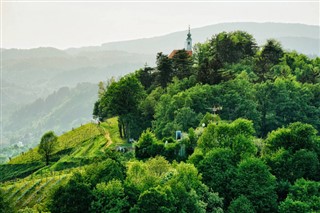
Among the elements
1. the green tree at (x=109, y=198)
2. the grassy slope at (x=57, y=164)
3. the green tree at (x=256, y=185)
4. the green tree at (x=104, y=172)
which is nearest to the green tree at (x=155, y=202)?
the green tree at (x=109, y=198)

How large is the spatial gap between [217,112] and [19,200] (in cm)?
3992

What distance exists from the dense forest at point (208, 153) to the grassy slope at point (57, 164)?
6188 mm

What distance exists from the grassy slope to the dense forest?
6.19 meters

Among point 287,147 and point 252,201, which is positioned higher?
point 287,147

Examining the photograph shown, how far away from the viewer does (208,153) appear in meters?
46.6

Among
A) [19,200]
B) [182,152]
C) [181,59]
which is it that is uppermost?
[181,59]

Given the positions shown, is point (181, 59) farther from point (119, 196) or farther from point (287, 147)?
point (119, 196)

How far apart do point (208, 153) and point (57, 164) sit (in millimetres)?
35718

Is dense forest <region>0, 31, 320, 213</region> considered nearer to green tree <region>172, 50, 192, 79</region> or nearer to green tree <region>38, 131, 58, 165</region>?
green tree <region>172, 50, 192, 79</region>

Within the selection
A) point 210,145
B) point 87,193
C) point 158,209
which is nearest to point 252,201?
point 210,145

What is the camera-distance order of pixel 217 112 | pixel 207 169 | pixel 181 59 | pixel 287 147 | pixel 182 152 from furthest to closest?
1. pixel 181 59
2. pixel 217 112
3. pixel 182 152
4. pixel 287 147
5. pixel 207 169

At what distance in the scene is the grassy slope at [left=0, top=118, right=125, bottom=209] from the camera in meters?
52.0

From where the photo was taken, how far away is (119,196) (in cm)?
3712

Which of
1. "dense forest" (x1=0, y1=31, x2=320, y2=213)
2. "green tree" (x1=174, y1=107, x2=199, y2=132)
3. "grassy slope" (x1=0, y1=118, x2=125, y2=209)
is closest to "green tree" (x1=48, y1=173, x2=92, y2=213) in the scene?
"dense forest" (x1=0, y1=31, x2=320, y2=213)
